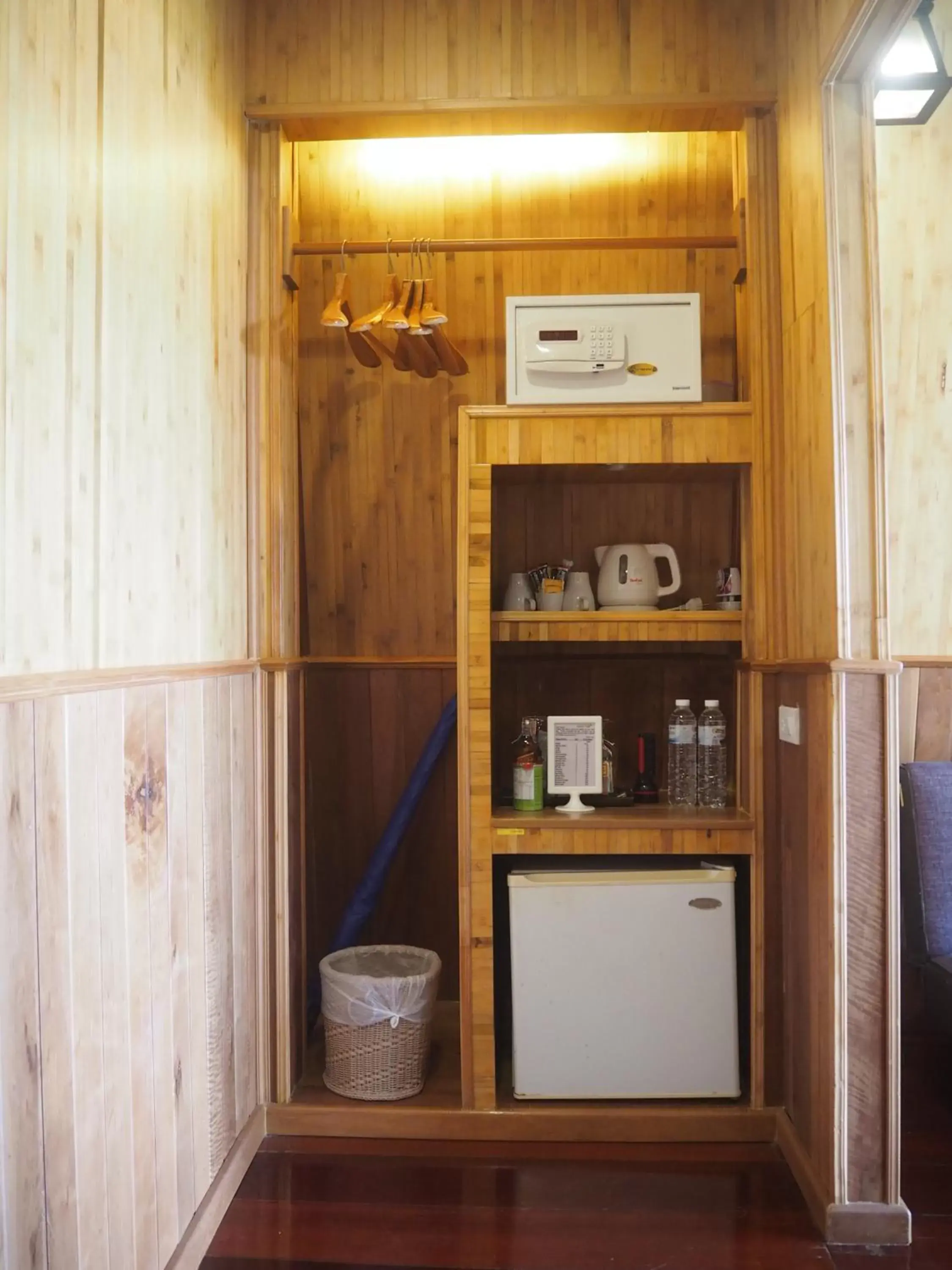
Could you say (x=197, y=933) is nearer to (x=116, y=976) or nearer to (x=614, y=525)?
(x=116, y=976)

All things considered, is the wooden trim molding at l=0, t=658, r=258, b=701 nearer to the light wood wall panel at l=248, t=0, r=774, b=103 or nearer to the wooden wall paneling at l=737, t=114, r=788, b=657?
the wooden wall paneling at l=737, t=114, r=788, b=657

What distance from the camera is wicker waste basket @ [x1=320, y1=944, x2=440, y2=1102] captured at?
2689mm

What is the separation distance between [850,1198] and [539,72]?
2609mm

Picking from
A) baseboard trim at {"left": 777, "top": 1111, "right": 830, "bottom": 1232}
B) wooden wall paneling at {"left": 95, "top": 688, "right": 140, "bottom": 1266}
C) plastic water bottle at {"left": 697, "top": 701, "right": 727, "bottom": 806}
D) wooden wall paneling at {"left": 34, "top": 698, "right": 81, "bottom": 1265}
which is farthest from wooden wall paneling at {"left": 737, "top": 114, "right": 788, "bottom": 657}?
wooden wall paneling at {"left": 34, "top": 698, "right": 81, "bottom": 1265}

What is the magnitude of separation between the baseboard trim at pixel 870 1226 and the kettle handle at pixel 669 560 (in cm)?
147

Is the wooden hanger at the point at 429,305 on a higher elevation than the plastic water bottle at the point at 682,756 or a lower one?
higher

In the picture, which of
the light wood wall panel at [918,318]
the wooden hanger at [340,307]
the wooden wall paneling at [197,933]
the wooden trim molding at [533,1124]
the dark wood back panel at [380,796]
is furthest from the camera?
the dark wood back panel at [380,796]

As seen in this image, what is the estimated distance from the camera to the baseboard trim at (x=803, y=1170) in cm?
221

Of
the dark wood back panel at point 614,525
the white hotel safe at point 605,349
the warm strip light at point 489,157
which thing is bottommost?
the dark wood back panel at point 614,525

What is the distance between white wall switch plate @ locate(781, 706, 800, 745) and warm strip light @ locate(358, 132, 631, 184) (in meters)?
1.71

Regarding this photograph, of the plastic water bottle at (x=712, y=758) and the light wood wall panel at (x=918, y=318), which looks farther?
the light wood wall panel at (x=918, y=318)

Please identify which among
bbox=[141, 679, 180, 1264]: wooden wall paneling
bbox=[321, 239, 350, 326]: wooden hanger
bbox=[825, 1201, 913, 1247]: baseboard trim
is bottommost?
bbox=[825, 1201, 913, 1247]: baseboard trim

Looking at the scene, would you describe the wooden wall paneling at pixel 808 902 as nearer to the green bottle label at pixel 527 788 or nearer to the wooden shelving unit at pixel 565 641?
the wooden shelving unit at pixel 565 641

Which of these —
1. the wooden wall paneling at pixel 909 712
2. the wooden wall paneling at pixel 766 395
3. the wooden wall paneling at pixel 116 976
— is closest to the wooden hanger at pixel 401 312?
the wooden wall paneling at pixel 766 395
